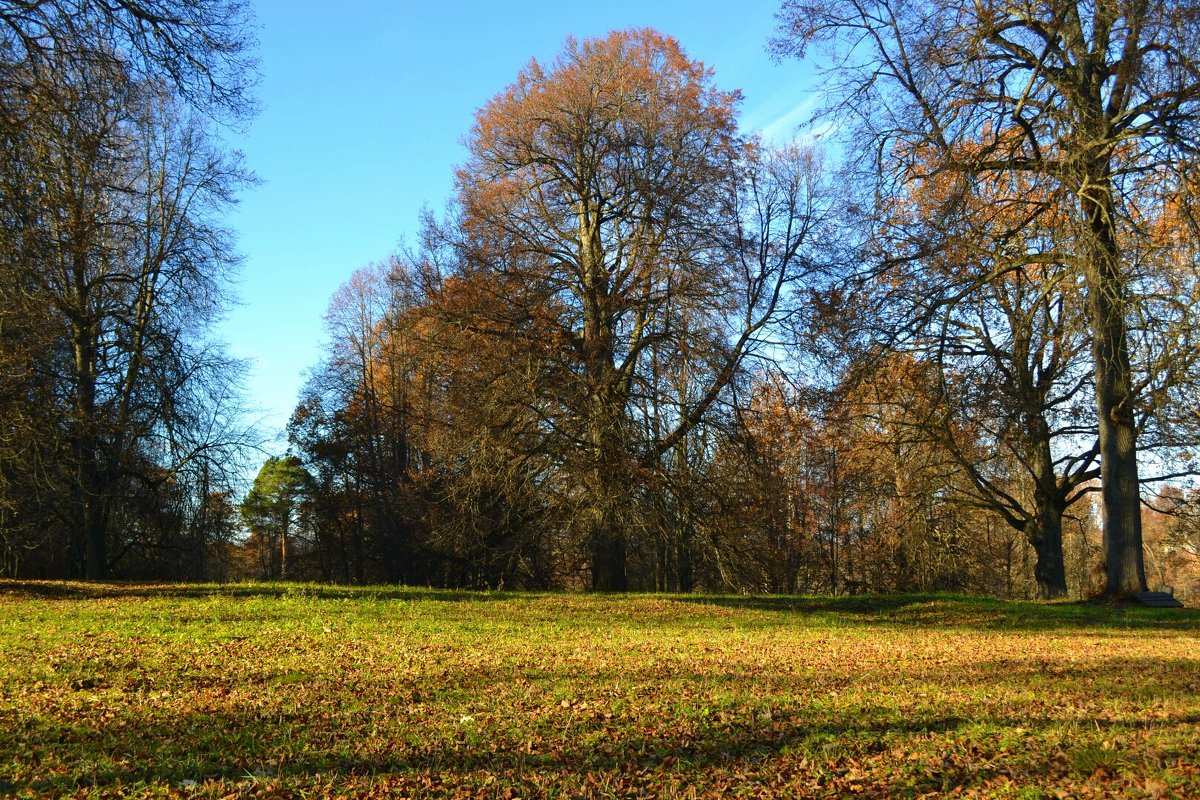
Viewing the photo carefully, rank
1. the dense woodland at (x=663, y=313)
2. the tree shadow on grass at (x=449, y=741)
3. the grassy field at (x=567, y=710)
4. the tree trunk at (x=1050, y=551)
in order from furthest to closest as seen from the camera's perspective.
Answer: the tree trunk at (x=1050, y=551) → the dense woodland at (x=663, y=313) → the tree shadow on grass at (x=449, y=741) → the grassy field at (x=567, y=710)

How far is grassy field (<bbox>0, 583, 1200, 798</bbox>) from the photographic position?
4.87 meters

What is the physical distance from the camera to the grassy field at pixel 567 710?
487 cm

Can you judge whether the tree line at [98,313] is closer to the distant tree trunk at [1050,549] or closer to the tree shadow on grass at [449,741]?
the tree shadow on grass at [449,741]

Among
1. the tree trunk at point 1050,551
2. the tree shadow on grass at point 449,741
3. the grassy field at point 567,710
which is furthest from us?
the tree trunk at point 1050,551

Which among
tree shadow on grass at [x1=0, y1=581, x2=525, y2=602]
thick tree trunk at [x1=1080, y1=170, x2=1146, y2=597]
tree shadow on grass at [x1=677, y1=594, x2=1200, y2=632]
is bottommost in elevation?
tree shadow on grass at [x1=677, y1=594, x2=1200, y2=632]

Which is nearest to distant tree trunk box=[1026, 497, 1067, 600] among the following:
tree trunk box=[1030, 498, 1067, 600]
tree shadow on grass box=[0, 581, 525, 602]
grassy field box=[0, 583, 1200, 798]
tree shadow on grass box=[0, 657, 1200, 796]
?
tree trunk box=[1030, 498, 1067, 600]

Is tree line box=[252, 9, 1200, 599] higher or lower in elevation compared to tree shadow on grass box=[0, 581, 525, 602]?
higher

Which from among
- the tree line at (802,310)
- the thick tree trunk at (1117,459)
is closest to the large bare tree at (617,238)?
the tree line at (802,310)

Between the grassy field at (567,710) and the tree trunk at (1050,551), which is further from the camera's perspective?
the tree trunk at (1050,551)

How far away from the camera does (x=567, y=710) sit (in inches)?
255

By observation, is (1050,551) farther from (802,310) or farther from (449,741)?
(449,741)

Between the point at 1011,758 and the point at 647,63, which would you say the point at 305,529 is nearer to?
the point at 647,63

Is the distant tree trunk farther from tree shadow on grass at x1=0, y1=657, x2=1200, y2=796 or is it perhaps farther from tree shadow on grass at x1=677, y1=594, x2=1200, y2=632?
tree shadow on grass at x1=0, y1=657, x2=1200, y2=796

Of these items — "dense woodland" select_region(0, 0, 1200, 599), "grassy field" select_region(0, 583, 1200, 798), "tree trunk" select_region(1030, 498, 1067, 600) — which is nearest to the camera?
"grassy field" select_region(0, 583, 1200, 798)
